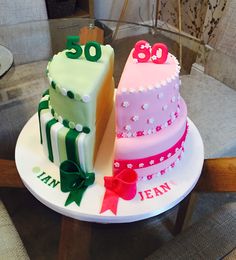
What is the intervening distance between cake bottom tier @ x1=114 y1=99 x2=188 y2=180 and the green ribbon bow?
0.07 metres

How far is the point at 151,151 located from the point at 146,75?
0.17 m

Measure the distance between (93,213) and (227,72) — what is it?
39.6 inches

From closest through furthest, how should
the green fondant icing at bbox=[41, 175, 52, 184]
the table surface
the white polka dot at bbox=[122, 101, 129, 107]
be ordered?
the white polka dot at bbox=[122, 101, 129, 107] < the green fondant icing at bbox=[41, 175, 52, 184] < the table surface

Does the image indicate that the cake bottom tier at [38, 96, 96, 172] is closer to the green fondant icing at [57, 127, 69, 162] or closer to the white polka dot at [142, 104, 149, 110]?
the green fondant icing at [57, 127, 69, 162]

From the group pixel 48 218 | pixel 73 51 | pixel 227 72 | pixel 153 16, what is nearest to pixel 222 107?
pixel 227 72

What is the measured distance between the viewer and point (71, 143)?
2.43 feet

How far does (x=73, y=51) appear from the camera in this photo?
821 millimetres

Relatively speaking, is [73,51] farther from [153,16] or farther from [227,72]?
[153,16]

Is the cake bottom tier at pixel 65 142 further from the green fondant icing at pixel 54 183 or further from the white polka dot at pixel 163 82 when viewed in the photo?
the white polka dot at pixel 163 82

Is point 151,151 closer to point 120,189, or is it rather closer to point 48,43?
point 120,189

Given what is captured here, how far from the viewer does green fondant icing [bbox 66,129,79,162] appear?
2.42 feet

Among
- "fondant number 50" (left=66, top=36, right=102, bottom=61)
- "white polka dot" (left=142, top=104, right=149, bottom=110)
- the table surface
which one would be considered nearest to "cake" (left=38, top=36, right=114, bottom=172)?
"fondant number 50" (left=66, top=36, right=102, bottom=61)

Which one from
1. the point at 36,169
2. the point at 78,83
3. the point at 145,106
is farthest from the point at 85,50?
the point at 36,169

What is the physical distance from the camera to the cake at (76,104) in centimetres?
71
